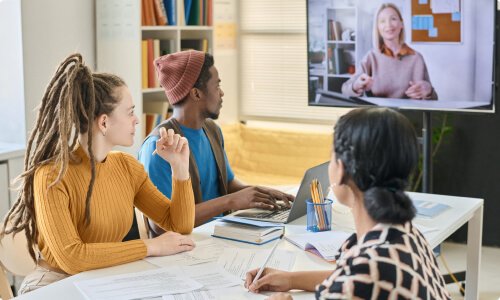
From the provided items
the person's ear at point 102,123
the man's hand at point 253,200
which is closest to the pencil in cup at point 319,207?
the man's hand at point 253,200

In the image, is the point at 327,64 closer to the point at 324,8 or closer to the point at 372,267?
the point at 324,8

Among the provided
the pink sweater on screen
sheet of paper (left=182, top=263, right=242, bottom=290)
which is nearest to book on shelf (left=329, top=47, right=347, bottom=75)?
the pink sweater on screen

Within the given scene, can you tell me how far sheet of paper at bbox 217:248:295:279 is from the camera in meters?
2.17

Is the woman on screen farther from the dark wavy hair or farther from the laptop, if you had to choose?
the dark wavy hair

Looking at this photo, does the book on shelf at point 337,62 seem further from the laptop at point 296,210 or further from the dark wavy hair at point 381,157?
the dark wavy hair at point 381,157

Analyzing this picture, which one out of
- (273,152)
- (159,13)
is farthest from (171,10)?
(273,152)

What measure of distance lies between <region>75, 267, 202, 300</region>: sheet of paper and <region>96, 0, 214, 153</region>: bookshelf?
2.47 m

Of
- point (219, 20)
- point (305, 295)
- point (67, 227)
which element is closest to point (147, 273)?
point (67, 227)

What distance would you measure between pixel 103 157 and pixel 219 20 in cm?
302

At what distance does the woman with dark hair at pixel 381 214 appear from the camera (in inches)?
58.2

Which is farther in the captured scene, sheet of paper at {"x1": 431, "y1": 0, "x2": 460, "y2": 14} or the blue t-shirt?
sheet of paper at {"x1": 431, "y1": 0, "x2": 460, "y2": 14}

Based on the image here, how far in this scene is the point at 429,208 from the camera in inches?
113

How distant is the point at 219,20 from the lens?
5.27 metres

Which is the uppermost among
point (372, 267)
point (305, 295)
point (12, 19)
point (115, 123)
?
point (12, 19)
